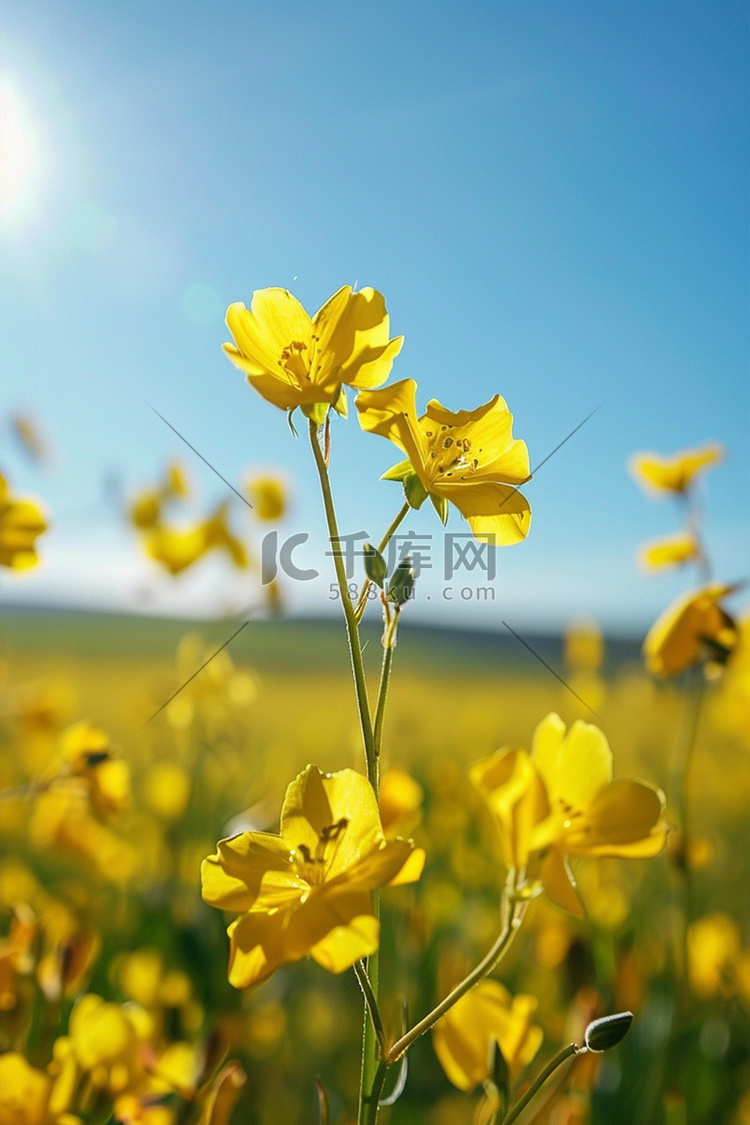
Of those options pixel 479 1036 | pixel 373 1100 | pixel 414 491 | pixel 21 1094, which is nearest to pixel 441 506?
pixel 414 491

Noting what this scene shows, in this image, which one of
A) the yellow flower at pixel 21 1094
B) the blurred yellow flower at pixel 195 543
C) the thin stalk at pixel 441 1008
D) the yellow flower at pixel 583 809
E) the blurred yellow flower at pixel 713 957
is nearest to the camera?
the thin stalk at pixel 441 1008

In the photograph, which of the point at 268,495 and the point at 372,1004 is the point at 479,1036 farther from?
the point at 268,495

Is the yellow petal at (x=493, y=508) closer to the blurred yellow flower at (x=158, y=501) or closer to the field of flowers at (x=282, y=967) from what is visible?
the field of flowers at (x=282, y=967)

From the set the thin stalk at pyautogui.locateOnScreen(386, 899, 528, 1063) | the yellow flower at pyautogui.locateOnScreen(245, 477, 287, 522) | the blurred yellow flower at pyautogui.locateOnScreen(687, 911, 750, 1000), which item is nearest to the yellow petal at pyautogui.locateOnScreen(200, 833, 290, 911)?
the thin stalk at pyautogui.locateOnScreen(386, 899, 528, 1063)

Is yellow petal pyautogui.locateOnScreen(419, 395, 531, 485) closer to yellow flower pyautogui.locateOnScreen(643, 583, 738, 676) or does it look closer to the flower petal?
the flower petal

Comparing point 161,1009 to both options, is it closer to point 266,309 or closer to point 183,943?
point 183,943

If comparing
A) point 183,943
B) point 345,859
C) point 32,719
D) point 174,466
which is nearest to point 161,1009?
point 183,943

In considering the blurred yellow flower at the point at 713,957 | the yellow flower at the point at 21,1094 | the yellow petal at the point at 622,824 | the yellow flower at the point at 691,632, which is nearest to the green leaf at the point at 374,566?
the yellow petal at the point at 622,824

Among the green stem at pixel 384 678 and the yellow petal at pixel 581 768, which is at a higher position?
the green stem at pixel 384 678
